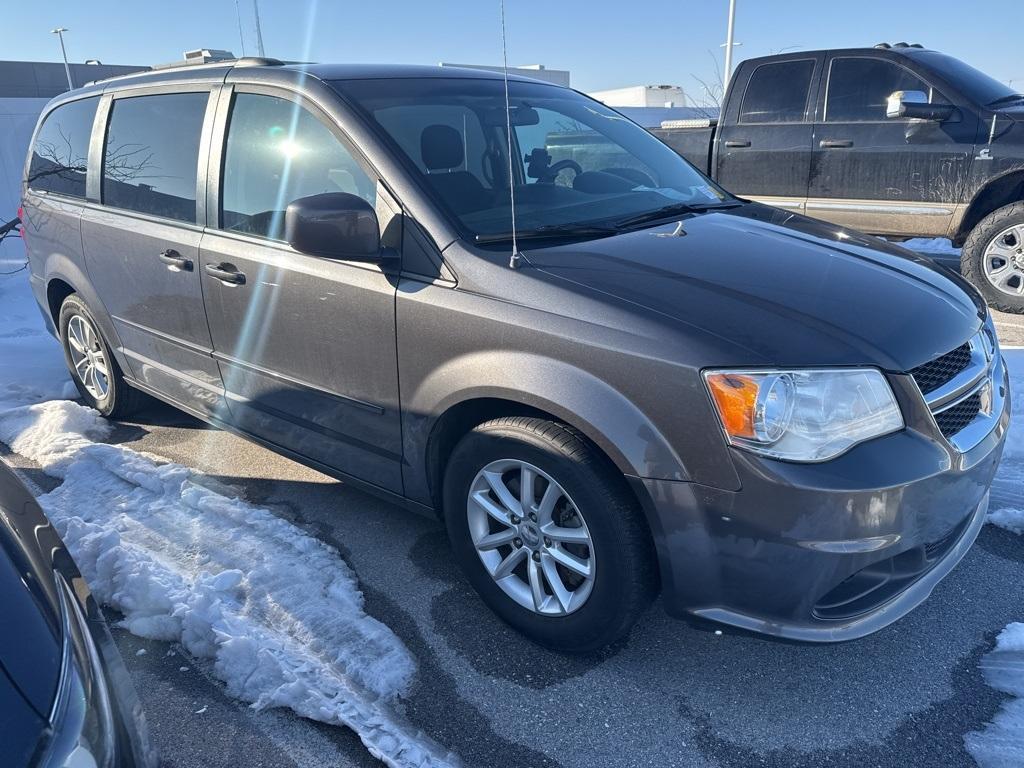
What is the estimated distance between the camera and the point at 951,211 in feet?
20.6

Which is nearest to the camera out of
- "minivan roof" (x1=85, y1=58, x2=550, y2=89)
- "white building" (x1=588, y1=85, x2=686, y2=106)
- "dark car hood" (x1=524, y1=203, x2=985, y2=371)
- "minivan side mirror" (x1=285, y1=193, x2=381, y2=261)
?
"dark car hood" (x1=524, y1=203, x2=985, y2=371)

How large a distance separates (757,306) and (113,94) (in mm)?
3669

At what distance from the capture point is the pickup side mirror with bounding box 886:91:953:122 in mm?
5988

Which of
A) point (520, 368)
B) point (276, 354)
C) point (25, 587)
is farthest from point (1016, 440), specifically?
point (25, 587)

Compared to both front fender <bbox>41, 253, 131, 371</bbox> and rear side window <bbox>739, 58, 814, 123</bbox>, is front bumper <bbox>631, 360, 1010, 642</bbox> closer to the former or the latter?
front fender <bbox>41, 253, 131, 371</bbox>

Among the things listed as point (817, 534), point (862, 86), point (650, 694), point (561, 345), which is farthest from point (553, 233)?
point (862, 86)

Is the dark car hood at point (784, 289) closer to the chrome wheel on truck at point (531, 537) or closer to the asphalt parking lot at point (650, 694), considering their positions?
the chrome wheel on truck at point (531, 537)

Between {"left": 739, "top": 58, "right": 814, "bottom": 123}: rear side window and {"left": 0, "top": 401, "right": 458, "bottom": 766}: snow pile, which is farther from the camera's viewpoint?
{"left": 739, "top": 58, "right": 814, "bottom": 123}: rear side window

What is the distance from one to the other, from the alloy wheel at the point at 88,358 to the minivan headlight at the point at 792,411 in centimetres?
380

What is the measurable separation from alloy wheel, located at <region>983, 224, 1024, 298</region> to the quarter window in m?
5.43

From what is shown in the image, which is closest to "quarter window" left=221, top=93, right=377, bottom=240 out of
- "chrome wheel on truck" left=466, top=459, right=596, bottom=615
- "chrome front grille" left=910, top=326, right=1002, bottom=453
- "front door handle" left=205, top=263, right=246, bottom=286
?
"front door handle" left=205, top=263, right=246, bottom=286

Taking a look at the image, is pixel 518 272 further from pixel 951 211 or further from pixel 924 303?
pixel 951 211

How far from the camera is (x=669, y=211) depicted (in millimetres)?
3090

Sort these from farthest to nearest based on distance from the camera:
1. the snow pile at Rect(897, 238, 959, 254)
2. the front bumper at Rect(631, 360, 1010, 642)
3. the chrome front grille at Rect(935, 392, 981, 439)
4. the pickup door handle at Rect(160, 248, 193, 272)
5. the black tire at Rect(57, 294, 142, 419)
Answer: the snow pile at Rect(897, 238, 959, 254) < the black tire at Rect(57, 294, 142, 419) < the pickup door handle at Rect(160, 248, 193, 272) < the chrome front grille at Rect(935, 392, 981, 439) < the front bumper at Rect(631, 360, 1010, 642)
